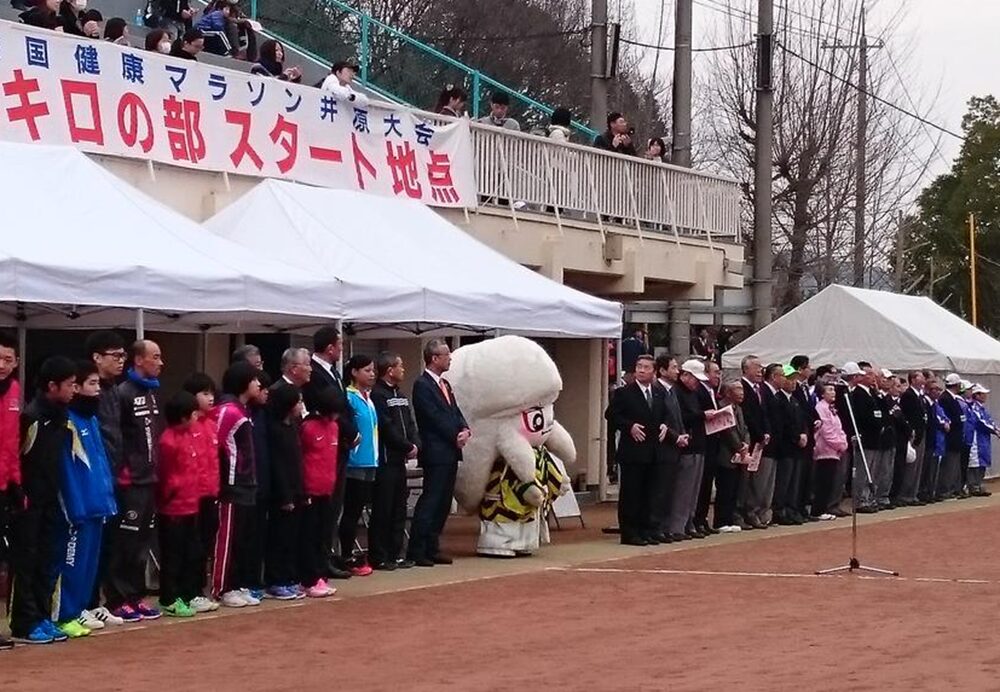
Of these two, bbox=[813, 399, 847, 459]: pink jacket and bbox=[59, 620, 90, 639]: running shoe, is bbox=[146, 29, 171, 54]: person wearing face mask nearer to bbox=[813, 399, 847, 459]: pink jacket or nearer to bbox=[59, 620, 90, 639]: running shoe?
bbox=[59, 620, 90, 639]: running shoe

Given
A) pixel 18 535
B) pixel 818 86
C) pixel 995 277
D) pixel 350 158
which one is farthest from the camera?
pixel 995 277

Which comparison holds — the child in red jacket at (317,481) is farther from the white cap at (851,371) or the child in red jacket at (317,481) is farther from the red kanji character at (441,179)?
the white cap at (851,371)

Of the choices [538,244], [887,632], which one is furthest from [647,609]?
[538,244]

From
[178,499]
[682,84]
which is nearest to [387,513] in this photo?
[178,499]

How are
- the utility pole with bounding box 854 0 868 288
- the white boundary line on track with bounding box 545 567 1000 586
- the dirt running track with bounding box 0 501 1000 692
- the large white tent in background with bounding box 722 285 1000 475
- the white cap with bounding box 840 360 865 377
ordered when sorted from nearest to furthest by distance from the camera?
the dirt running track with bounding box 0 501 1000 692 → the white boundary line on track with bounding box 545 567 1000 586 → the white cap with bounding box 840 360 865 377 → the large white tent in background with bounding box 722 285 1000 475 → the utility pole with bounding box 854 0 868 288

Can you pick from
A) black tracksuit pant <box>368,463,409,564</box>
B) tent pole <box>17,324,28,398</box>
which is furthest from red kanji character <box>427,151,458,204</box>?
black tracksuit pant <box>368,463,409,564</box>

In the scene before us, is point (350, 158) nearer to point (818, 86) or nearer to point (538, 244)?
point (538, 244)

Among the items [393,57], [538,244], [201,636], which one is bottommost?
[201,636]

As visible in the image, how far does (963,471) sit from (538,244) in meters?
8.81

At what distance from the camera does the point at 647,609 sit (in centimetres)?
1398

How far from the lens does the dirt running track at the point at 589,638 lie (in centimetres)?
1055

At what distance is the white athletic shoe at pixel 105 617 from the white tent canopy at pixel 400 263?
4.22 m

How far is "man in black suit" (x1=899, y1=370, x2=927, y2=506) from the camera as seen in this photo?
26764 millimetres

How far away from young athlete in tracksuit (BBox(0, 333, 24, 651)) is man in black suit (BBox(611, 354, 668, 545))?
28.6 feet
